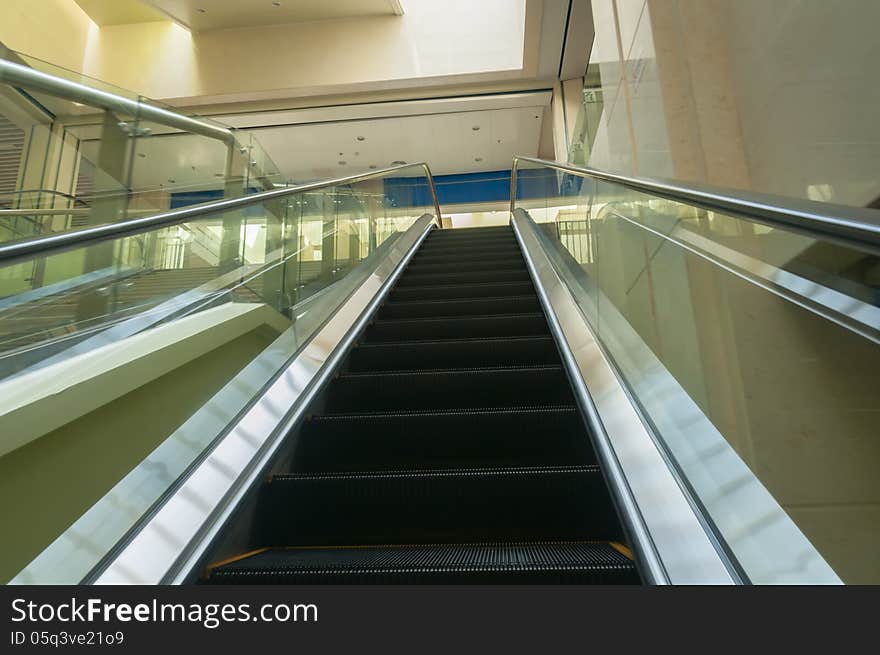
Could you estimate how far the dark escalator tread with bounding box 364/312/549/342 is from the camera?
361 centimetres

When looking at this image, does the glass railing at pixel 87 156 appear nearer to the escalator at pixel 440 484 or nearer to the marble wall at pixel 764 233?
the escalator at pixel 440 484

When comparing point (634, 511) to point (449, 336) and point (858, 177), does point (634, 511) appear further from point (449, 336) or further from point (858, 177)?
point (449, 336)

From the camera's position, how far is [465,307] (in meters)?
4.06

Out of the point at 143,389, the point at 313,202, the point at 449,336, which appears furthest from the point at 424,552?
the point at 313,202

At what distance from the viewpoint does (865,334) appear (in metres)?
1.04

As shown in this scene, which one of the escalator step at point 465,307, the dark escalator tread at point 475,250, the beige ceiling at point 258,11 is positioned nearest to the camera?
the escalator step at point 465,307

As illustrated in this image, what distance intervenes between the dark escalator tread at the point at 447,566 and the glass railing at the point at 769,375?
310mm

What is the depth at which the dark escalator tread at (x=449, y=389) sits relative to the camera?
2.71 m

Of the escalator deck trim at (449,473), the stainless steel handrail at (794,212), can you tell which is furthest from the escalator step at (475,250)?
the stainless steel handrail at (794,212)

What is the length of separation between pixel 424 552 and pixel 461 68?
9984 mm

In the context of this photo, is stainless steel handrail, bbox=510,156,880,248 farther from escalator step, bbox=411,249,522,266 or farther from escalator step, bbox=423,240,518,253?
escalator step, bbox=423,240,518,253

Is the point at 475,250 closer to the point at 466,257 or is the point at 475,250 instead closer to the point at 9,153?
the point at 466,257

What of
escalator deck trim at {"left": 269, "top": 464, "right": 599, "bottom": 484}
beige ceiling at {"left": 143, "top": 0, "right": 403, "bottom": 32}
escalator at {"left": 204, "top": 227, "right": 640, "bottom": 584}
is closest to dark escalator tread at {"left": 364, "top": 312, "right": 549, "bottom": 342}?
escalator at {"left": 204, "top": 227, "right": 640, "bottom": 584}

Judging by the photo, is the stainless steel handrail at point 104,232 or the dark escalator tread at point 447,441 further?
the dark escalator tread at point 447,441
